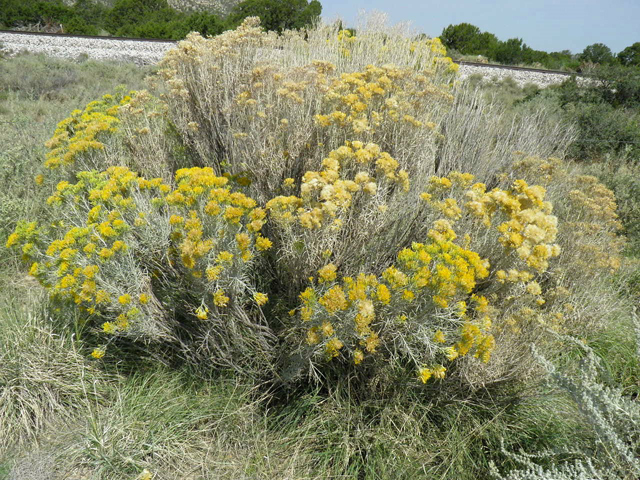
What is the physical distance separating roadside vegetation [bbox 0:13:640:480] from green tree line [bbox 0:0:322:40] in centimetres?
2574

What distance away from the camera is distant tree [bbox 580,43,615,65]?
26.4 metres

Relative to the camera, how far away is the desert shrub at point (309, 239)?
2029mm

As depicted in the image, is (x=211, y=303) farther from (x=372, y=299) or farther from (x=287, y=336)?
(x=372, y=299)

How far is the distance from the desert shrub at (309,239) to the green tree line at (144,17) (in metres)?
25.0

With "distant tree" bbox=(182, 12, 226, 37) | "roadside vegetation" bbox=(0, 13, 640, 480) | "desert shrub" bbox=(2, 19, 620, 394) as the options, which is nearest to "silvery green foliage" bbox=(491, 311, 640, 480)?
"roadside vegetation" bbox=(0, 13, 640, 480)

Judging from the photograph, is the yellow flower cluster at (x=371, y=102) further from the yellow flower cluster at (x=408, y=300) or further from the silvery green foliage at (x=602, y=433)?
the silvery green foliage at (x=602, y=433)

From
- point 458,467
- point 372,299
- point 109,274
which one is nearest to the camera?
point 372,299

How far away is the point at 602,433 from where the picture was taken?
195cm

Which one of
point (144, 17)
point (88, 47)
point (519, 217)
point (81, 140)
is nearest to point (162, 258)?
point (81, 140)

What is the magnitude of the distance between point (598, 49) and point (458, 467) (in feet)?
113

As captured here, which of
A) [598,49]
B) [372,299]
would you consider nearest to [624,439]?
[372,299]

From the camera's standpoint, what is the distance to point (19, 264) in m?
3.57

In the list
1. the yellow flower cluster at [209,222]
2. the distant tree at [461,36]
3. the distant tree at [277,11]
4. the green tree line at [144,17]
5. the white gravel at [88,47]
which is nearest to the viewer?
Result: the yellow flower cluster at [209,222]

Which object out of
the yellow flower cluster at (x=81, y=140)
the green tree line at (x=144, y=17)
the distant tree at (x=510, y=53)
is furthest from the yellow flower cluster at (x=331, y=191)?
the distant tree at (x=510, y=53)
